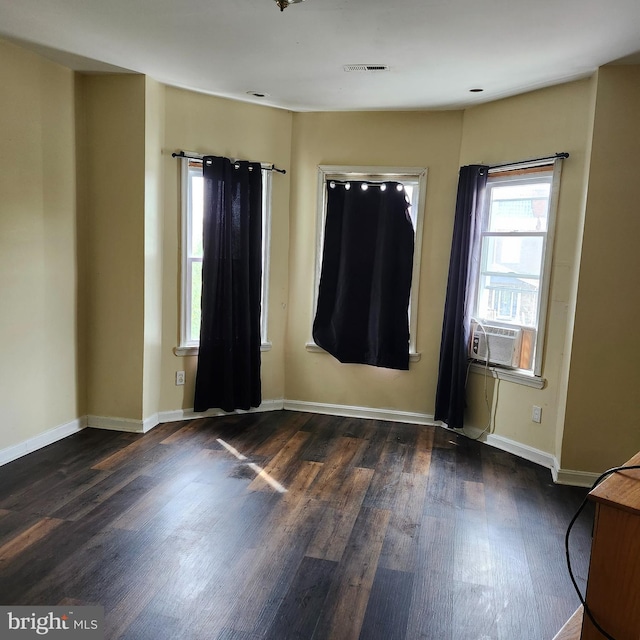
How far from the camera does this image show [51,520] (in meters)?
2.62

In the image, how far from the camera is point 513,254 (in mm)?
3900

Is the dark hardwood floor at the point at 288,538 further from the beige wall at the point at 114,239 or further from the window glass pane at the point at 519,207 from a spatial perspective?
the window glass pane at the point at 519,207

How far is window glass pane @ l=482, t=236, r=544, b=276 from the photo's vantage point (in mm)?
3764

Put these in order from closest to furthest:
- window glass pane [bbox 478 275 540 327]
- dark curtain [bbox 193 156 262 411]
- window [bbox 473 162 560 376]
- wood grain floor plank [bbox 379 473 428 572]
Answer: wood grain floor plank [bbox 379 473 428 572], window [bbox 473 162 560 376], window glass pane [bbox 478 275 540 327], dark curtain [bbox 193 156 262 411]

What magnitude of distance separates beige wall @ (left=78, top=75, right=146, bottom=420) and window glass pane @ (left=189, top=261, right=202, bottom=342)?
492 mm

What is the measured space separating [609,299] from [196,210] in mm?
3075

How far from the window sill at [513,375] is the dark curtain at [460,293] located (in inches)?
4.6

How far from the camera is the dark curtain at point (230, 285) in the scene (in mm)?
4105

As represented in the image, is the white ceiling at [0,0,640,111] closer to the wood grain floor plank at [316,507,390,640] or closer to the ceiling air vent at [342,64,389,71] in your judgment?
the ceiling air vent at [342,64,389,71]

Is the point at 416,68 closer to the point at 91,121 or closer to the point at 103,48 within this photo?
the point at 103,48

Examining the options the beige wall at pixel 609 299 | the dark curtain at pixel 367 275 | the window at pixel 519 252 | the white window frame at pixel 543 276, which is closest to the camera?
the beige wall at pixel 609 299

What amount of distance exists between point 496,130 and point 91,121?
302 cm

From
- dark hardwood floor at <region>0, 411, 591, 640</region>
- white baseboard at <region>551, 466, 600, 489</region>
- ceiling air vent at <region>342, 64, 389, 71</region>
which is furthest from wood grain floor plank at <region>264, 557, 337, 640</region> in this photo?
ceiling air vent at <region>342, 64, 389, 71</region>

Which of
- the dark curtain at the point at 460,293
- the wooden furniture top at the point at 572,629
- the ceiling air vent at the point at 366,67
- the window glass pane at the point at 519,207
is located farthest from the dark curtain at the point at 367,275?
the wooden furniture top at the point at 572,629
